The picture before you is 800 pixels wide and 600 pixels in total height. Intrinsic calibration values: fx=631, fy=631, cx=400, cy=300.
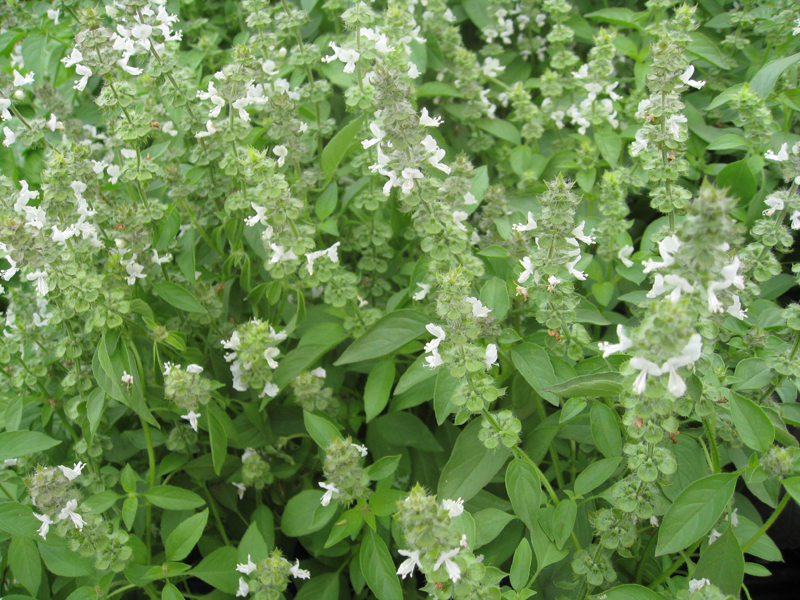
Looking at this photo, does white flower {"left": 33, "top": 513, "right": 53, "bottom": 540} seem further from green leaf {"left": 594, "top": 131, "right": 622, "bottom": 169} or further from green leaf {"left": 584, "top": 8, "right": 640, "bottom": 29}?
green leaf {"left": 584, "top": 8, "right": 640, "bottom": 29}

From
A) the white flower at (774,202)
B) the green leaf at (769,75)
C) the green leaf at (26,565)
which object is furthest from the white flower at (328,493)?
the green leaf at (769,75)

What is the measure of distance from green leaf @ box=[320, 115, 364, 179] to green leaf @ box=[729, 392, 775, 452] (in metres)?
1.36

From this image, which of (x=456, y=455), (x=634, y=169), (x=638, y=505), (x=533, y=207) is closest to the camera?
(x=638, y=505)

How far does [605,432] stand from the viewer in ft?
5.49

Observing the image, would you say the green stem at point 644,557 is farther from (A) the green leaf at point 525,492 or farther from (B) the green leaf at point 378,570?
(B) the green leaf at point 378,570

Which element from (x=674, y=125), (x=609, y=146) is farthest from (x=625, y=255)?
(x=674, y=125)

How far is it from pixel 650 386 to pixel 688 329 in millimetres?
151

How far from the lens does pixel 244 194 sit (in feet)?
7.04

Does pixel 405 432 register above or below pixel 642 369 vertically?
below

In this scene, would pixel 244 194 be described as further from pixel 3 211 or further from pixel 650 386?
pixel 650 386

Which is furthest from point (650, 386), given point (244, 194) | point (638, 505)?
point (244, 194)

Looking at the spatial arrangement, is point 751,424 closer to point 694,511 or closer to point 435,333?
point 694,511

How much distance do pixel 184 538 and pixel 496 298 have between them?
1.17 m

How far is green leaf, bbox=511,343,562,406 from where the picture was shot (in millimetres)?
1737
